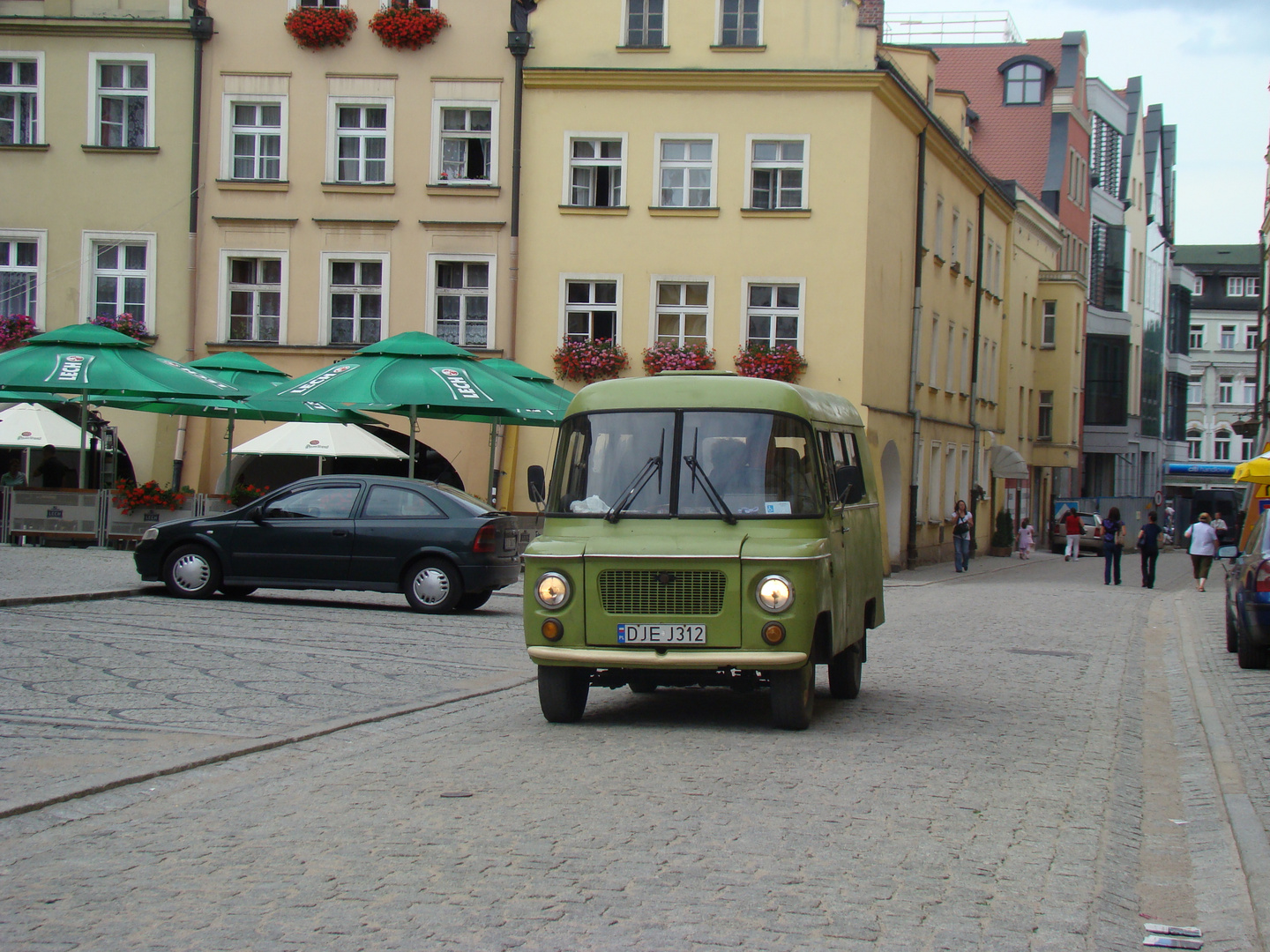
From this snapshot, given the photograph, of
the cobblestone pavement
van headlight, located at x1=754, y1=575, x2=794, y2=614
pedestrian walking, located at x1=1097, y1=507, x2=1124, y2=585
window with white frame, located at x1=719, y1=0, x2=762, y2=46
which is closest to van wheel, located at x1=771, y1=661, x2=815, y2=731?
the cobblestone pavement

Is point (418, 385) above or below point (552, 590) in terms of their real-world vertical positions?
above

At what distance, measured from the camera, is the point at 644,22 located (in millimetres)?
32656

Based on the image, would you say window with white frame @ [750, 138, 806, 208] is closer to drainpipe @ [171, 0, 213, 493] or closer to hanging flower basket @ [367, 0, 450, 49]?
hanging flower basket @ [367, 0, 450, 49]

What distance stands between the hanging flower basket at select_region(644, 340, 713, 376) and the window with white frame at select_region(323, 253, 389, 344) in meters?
5.76

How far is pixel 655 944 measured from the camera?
5.24 metres

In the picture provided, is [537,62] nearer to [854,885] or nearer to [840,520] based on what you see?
[840,520]

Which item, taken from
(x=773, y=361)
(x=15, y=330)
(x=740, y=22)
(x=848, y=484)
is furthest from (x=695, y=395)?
(x=15, y=330)

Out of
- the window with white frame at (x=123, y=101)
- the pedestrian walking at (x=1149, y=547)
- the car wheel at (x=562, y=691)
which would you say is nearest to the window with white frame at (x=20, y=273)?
the window with white frame at (x=123, y=101)

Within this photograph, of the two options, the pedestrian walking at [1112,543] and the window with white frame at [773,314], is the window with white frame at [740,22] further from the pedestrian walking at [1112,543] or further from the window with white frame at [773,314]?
the pedestrian walking at [1112,543]

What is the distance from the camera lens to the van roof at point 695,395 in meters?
10.8

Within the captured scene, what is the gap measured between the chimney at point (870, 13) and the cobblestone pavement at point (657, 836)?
75.2 feet

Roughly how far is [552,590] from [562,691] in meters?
0.73

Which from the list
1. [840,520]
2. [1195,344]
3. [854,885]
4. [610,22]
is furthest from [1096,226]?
[854,885]

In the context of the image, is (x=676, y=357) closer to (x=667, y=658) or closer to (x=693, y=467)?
(x=693, y=467)
